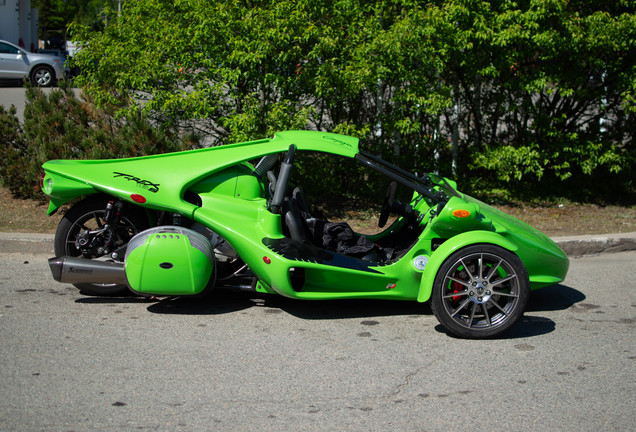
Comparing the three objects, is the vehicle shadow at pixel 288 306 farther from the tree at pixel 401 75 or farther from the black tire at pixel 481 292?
the tree at pixel 401 75

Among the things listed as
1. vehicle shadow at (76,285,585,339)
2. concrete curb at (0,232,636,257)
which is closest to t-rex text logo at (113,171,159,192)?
vehicle shadow at (76,285,585,339)

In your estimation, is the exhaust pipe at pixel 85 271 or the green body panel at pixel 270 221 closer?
the green body panel at pixel 270 221

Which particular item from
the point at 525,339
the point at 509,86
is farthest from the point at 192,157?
the point at 509,86

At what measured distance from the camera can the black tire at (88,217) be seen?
17.5 ft

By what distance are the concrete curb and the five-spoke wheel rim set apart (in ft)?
8.71

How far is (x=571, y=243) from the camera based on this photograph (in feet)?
24.1

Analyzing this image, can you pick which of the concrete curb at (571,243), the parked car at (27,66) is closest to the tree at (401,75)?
the concrete curb at (571,243)

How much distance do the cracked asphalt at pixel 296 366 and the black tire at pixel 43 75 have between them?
55.5ft

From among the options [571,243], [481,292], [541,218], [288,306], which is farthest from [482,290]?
[541,218]

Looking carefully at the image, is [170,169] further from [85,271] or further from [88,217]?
[85,271]

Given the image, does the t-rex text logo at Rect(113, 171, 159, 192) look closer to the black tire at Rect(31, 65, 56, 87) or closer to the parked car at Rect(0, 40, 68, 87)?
the parked car at Rect(0, 40, 68, 87)

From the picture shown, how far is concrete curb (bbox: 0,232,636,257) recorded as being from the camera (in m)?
6.83

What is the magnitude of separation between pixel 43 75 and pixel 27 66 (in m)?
0.55

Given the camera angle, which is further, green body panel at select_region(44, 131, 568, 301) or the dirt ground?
the dirt ground
